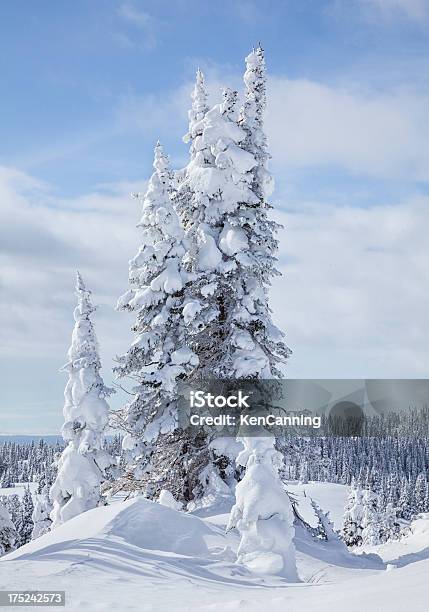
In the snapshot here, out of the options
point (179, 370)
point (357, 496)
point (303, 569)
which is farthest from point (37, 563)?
point (357, 496)

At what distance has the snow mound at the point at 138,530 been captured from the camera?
12133mm

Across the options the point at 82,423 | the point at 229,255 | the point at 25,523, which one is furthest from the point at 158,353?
the point at 25,523

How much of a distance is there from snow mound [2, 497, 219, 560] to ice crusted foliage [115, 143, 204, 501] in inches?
184

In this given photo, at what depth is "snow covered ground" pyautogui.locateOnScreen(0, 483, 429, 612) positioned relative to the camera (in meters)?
6.39

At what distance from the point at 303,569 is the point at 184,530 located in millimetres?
3064

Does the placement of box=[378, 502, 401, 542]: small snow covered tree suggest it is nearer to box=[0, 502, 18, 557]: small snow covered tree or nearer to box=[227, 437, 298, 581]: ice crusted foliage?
box=[0, 502, 18, 557]: small snow covered tree

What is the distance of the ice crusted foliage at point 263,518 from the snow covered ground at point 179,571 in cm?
47

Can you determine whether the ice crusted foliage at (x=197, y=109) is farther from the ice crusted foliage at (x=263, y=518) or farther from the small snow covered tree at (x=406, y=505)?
the small snow covered tree at (x=406, y=505)

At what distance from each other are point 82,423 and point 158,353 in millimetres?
6225

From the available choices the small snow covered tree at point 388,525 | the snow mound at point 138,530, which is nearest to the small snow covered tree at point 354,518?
the small snow covered tree at point 388,525

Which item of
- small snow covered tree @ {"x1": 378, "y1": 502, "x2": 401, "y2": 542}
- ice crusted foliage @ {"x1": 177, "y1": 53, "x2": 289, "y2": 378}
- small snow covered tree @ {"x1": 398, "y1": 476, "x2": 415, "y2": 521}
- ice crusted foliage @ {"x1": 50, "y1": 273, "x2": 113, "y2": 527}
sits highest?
ice crusted foliage @ {"x1": 177, "y1": 53, "x2": 289, "y2": 378}

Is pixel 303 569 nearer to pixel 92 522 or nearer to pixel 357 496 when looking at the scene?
pixel 92 522

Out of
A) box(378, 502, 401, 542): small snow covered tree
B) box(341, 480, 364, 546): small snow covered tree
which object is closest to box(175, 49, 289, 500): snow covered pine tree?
box(341, 480, 364, 546): small snow covered tree

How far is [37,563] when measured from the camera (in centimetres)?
1013
